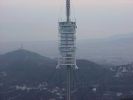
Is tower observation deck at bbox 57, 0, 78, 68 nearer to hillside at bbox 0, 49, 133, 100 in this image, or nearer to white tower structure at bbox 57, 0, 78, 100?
white tower structure at bbox 57, 0, 78, 100

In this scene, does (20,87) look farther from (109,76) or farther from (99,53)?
(99,53)

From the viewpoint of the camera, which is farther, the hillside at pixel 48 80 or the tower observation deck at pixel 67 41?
the hillside at pixel 48 80

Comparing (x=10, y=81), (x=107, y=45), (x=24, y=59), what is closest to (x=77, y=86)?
(x=10, y=81)

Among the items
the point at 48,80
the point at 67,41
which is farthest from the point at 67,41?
the point at 48,80

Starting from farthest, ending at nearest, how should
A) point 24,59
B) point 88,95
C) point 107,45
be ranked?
point 107,45, point 24,59, point 88,95

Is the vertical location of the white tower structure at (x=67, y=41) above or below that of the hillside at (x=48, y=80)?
→ above

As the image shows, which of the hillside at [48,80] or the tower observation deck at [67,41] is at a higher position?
the tower observation deck at [67,41]

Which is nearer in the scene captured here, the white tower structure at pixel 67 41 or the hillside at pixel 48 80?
the white tower structure at pixel 67 41

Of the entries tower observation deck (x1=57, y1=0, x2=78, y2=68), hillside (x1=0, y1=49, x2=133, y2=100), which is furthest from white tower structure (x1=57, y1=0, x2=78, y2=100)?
hillside (x1=0, y1=49, x2=133, y2=100)

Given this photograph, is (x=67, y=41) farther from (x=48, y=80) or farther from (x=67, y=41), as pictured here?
(x=48, y=80)

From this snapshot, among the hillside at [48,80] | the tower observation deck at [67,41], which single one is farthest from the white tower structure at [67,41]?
the hillside at [48,80]

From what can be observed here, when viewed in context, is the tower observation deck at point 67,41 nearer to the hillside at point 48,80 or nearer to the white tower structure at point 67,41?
the white tower structure at point 67,41
